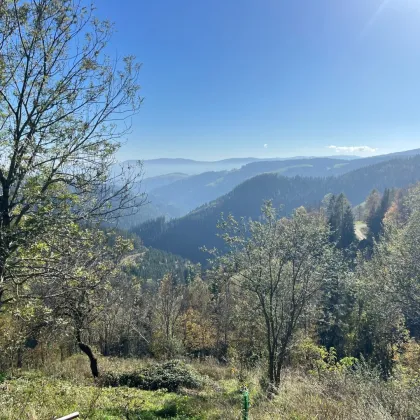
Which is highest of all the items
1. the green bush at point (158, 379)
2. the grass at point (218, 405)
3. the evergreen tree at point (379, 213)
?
the grass at point (218, 405)

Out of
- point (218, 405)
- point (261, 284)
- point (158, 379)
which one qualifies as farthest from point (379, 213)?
point (218, 405)

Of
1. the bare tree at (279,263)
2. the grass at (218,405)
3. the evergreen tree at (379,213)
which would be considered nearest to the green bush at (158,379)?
the grass at (218,405)

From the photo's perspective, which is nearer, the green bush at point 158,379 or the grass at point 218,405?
the grass at point 218,405

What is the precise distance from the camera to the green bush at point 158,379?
1179 centimetres

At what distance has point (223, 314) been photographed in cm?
3469

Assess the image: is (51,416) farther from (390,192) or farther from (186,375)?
(390,192)

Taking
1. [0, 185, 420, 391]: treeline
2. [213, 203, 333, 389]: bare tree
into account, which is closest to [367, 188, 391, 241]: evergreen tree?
[0, 185, 420, 391]: treeline

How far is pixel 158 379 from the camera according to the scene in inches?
474

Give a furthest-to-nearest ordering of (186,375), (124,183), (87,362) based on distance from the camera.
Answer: (87,362), (186,375), (124,183)

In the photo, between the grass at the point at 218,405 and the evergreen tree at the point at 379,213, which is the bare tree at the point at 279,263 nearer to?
the grass at the point at 218,405

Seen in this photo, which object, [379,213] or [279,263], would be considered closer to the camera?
[279,263]

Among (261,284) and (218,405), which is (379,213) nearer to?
(261,284)

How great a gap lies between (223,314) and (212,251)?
82.4 ft

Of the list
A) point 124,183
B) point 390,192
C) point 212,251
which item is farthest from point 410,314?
point 390,192
